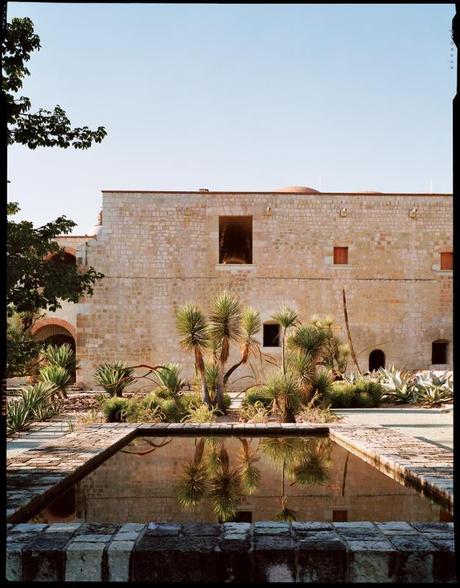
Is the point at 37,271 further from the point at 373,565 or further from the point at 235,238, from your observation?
the point at 235,238

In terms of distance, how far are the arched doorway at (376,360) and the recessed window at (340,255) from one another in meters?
2.75

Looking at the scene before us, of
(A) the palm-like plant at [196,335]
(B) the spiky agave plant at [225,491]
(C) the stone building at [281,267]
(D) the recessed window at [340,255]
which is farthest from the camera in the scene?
(D) the recessed window at [340,255]

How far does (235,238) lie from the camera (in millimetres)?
22688

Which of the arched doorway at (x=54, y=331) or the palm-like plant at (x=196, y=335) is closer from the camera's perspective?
the palm-like plant at (x=196, y=335)

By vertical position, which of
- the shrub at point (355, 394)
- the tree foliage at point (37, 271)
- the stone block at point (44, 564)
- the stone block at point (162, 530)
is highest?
the tree foliage at point (37, 271)

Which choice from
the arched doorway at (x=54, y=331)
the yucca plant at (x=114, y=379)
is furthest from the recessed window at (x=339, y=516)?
the arched doorway at (x=54, y=331)

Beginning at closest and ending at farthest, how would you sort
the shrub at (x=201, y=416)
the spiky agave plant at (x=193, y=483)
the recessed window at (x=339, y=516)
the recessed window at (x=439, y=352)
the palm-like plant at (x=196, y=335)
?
the recessed window at (x=339, y=516), the spiky agave plant at (x=193, y=483), the shrub at (x=201, y=416), the palm-like plant at (x=196, y=335), the recessed window at (x=439, y=352)

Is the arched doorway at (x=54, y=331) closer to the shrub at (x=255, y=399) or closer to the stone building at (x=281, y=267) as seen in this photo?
the stone building at (x=281, y=267)

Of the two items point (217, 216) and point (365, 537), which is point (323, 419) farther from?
point (217, 216)

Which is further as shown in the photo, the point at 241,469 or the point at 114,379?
the point at 114,379

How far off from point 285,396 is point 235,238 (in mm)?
13489

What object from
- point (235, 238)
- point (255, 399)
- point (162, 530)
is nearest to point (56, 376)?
point (255, 399)

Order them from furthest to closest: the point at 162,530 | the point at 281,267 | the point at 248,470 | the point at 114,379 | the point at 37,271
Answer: the point at 281,267
the point at 114,379
the point at 248,470
the point at 37,271
the point at 162,530

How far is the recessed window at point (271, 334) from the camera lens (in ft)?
60.4
